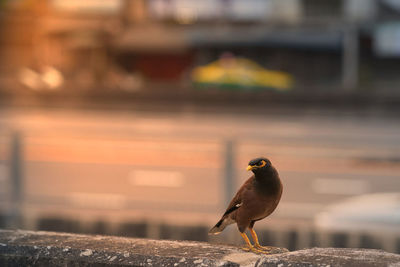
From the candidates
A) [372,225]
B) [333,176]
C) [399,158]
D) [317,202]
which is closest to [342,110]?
[333,176]

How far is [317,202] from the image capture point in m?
11.9

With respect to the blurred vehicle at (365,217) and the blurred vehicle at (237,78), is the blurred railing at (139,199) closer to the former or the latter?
the blurred vehicle at (365,217)

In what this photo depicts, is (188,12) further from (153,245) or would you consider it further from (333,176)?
(153,245)

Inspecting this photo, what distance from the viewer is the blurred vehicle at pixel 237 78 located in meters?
30.9

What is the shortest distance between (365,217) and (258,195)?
479 cm

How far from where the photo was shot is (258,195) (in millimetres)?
2463

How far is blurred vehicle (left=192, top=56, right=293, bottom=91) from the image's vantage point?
30.9 metres

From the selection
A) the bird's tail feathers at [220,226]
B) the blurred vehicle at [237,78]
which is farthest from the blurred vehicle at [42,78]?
the bird's tail feathers at [220,226]

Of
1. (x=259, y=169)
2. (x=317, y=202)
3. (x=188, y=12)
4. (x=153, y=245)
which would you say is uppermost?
(x=188, y=12)

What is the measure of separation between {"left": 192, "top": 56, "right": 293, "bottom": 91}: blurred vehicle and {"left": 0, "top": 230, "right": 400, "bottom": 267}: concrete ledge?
2747 centimetres

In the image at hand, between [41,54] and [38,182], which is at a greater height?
[41,54]

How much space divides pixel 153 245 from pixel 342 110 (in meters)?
22.3

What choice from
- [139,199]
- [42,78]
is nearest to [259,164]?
[139,199]

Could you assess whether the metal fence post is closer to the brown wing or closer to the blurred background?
the blurred background
